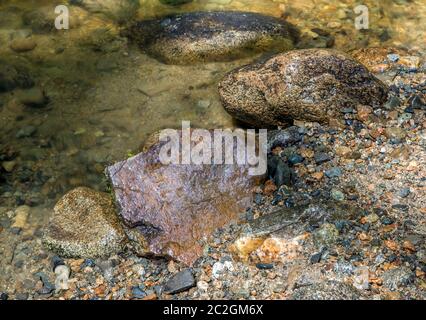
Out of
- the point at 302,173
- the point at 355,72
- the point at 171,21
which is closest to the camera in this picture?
the point at 302,173

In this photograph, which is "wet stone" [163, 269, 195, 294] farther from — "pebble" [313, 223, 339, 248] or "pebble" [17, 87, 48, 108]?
"pebble" [17, 87, 48, 108]

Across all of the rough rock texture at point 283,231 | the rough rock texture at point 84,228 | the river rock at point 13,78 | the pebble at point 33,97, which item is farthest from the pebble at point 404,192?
the river rock at point 13,78

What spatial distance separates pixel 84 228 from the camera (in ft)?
13.3

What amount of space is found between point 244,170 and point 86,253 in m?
1.39

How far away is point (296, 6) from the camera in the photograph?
21.9 feet

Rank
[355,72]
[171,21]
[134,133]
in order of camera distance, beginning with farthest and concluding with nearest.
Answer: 1. [171,21]
2. [134,133]
3. [355,72]

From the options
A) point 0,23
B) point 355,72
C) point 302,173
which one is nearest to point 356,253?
point 302,173

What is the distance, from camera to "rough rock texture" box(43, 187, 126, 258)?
155 inches

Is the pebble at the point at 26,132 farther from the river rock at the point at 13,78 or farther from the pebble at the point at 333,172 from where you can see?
the pebble at the point at 333,172

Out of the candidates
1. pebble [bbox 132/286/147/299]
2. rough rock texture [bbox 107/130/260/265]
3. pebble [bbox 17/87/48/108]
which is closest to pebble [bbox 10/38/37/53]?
pebble [bbox 17/87/48/108]

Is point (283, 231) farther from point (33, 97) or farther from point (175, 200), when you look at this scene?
point (33, 97)

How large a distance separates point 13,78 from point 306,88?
334cm

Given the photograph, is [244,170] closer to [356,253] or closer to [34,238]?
[356,253]

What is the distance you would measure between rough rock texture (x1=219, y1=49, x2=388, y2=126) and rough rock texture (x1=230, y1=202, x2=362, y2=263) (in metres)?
1.14
